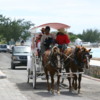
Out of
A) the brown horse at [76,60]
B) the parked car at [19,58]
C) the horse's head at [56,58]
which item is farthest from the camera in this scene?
the parked car at [19,58]

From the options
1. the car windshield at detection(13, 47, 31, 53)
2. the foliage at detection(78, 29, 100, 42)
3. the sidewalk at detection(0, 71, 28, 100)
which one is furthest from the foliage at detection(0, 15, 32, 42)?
the sidewalk at detection(0, 71, 28, 100)

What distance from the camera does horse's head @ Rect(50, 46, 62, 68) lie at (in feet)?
50.5

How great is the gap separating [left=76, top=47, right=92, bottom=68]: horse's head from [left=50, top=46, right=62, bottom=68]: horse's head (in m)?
0.84

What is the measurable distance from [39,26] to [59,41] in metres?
1.30

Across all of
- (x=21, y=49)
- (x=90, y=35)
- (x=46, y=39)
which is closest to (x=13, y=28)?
(x=90, y=35)

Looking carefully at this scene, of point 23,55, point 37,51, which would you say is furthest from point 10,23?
point 37,51

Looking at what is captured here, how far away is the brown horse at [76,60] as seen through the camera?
15719 mm

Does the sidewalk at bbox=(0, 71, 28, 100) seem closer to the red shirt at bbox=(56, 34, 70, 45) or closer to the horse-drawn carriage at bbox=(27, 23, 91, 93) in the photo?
the horse-drawn carriage at bbox=(27, 23, 91, 93)

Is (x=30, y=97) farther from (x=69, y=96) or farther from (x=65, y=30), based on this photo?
(x=65, y=30)

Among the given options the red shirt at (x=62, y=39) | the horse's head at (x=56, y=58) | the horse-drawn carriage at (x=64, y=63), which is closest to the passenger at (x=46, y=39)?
the red shirt at (x=62, y=39)

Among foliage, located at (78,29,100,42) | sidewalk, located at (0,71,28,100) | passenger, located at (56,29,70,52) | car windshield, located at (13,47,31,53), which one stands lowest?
sidewalk, located at (0,71,28,100)

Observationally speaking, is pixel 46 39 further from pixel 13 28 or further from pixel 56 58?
pixel 13 28

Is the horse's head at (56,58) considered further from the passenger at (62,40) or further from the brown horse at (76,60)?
the passenger at (62,40)

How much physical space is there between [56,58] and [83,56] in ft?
3.43
